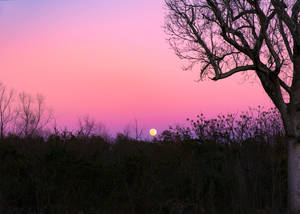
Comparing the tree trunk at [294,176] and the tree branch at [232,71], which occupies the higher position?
the tree branch at [232,71]

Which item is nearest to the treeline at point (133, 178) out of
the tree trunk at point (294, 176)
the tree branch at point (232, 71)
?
the tree trunk at point (294, 176)

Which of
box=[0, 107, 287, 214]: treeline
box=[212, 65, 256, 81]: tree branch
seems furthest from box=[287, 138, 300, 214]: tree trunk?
box=[212, 65, 256, 81]: tree branch

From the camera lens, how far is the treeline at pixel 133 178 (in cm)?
925

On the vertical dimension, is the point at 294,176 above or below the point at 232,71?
below

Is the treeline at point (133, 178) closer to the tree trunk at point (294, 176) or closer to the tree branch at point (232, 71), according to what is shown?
the tree trunk at point (294, 176)

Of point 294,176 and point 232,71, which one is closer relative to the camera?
point 294,176

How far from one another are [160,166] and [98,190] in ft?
5.25

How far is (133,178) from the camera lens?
31.0 ft

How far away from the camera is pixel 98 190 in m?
9.46

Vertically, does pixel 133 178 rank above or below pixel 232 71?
below

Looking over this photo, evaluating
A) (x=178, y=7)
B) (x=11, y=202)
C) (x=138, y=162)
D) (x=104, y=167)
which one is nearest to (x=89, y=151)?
(x=104, y=167)

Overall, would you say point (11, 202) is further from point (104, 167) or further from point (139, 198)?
point (139, 198)

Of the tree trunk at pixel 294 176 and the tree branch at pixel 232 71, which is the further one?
the tree branch at pixel 232 71

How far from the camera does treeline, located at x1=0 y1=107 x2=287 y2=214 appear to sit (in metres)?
9.25
